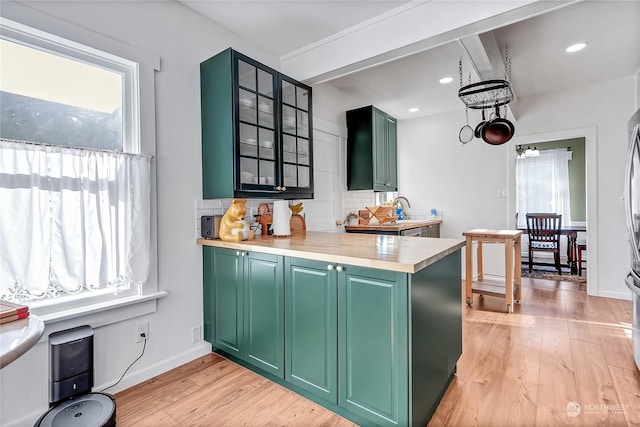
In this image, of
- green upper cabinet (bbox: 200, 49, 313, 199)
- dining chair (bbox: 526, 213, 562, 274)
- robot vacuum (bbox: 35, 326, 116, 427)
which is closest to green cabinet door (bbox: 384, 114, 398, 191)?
green upper cabinet (bbox: 200, 49, 313, 199)

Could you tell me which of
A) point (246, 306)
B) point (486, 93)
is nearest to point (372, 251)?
point (246, 306)

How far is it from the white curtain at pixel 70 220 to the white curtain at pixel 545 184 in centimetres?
708

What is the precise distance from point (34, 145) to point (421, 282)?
2037mm

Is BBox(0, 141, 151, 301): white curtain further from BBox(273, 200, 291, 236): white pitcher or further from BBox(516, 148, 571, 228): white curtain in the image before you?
BBox(516, 148, 571, 228): white curtain

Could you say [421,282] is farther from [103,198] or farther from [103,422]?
[103,198]

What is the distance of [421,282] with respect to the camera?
4.94 ft

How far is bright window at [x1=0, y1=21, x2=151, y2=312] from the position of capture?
1.60 m

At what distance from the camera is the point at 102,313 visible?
6.21 ft

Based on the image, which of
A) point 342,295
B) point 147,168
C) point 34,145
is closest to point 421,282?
point 342,295

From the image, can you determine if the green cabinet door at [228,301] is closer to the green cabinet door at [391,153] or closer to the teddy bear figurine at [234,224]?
the teddy bear figurine at [234,224]

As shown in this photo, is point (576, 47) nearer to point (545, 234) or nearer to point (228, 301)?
point (545, 234)

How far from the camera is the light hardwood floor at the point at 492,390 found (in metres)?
1.70

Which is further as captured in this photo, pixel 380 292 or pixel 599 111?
pixel 599 111

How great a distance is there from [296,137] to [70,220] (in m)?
1.68
